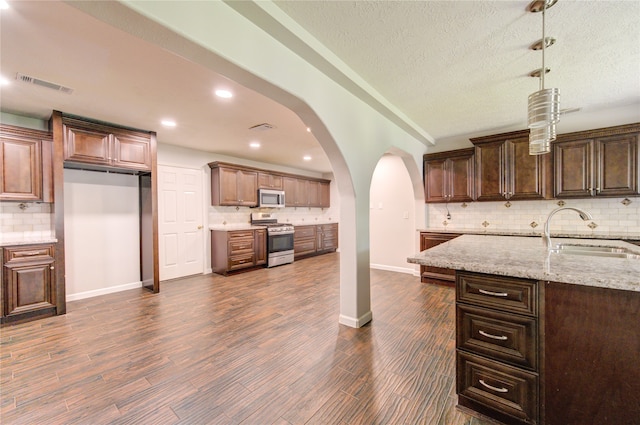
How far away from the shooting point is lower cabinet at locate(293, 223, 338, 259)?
656cm

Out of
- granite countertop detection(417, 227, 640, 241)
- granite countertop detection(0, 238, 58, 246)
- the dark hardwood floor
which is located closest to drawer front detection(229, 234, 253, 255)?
the dark hardwood floor

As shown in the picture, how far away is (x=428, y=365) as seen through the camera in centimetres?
208

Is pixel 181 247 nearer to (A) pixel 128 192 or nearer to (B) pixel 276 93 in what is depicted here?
(A) pixel 128 192

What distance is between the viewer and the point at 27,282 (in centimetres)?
301

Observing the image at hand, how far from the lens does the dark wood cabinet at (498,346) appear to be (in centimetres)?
139

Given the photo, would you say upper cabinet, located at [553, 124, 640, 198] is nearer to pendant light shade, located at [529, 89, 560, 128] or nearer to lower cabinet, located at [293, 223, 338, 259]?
pendant light shade, located at [529, 89, 560, 128]

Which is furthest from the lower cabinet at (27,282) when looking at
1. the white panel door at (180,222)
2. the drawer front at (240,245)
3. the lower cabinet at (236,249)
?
the drawer front at (240,245)

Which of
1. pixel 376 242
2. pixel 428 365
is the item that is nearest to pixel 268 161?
pixel 376 242

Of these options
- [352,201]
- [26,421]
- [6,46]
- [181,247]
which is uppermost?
[6,46]

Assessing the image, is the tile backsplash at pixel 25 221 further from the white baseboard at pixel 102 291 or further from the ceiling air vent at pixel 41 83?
the ceiling air vent at pixel 41 83

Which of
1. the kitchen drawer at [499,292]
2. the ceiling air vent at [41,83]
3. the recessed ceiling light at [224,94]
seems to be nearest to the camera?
the kitchen drawer at [499,292]

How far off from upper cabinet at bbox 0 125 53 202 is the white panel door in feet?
4.91

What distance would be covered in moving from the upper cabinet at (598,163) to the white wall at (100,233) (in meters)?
6.52

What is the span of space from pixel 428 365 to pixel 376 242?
333 centimetres
